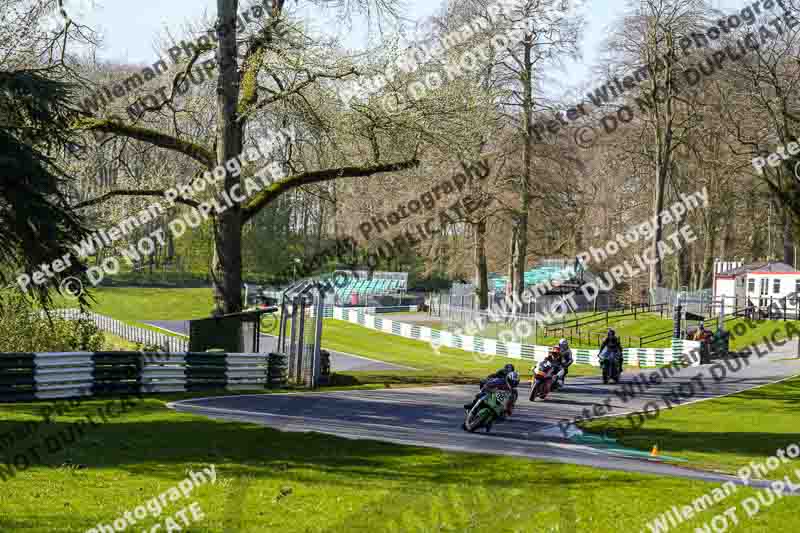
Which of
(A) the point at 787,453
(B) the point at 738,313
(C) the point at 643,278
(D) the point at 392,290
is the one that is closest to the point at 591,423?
(A) the point at 787,453

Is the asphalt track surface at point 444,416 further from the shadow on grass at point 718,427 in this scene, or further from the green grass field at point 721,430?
the shadow on grass at point 718,427

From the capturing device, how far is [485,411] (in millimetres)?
15953

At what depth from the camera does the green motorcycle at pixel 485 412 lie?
52.3 ft

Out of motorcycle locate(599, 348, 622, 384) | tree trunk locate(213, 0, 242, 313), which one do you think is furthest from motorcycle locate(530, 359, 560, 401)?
tree trunk locate(213, 0, 242, 313)

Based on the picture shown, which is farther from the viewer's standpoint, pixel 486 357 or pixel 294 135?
pixel 486 357

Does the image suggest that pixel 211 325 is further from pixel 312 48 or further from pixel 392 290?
pixel 392 290

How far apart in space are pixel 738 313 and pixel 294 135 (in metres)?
32.5

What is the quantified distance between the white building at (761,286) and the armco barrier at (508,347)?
9639mm

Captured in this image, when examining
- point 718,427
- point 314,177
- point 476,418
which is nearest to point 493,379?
point 476,418

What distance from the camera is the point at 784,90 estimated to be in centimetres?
3594

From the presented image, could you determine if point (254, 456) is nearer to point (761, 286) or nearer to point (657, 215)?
point (657, 215)

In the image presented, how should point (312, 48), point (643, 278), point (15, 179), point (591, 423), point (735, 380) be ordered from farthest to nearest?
point (643, 278)
point (735, 380)
point (312, 48)
point (591, 423)
point (15, 179)

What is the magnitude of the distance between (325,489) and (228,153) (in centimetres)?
1455

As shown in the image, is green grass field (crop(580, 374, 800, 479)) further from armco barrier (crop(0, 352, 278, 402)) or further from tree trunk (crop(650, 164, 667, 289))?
tree trunk (crop(650, 164, 667, 289))
